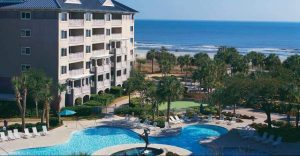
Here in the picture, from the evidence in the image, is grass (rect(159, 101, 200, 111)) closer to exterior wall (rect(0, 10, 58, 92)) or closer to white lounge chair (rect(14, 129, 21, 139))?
exterior wall (rect(0, 10, 58, 92))

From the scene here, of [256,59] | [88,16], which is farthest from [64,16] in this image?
[256,59]

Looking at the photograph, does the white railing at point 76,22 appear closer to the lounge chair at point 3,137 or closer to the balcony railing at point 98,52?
the balcony railing at point 98,52

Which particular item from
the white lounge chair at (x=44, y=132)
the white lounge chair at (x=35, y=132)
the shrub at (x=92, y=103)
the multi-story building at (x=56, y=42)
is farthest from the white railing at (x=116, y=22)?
the white lounge chair at (x=35, y=132)

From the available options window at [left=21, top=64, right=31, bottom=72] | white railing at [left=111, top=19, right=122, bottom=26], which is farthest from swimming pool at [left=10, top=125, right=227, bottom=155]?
white railing at [left=111, top=19, right=122, bottom=26]

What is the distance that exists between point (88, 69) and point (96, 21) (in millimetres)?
7567

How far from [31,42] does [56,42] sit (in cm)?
370

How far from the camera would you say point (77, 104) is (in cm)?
5969

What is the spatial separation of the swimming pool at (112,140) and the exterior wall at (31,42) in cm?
1448

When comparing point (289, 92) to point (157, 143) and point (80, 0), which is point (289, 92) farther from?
point (80, 0)

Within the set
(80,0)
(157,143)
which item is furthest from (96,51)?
(157,143)

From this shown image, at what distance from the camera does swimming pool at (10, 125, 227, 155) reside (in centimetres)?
4003

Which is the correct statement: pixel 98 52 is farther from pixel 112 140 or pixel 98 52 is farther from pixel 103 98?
pixel 112 140

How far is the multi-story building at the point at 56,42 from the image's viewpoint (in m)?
57.7

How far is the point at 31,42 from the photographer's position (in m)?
58.7
